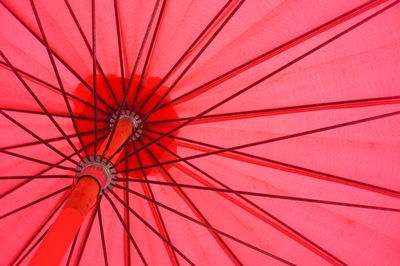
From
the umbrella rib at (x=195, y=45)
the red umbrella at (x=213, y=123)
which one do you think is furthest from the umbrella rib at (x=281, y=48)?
the umbrella rib at (x=195, y=45)

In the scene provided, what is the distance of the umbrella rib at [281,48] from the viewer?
12.2 feet

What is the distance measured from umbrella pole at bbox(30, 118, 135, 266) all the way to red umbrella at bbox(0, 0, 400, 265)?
0.06ft

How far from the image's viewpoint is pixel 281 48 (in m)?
4.08

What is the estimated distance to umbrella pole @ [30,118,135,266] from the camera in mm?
3160

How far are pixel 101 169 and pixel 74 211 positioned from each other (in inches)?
24.8

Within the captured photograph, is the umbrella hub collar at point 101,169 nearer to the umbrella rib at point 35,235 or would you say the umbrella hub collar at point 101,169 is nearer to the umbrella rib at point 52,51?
the umbrella rib at point 52,51

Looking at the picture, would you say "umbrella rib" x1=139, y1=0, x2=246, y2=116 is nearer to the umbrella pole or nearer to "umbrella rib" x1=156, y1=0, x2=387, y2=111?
"umbrella rib" x1=156, y1=0, x2=387, y2=111

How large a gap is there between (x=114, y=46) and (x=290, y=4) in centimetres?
196

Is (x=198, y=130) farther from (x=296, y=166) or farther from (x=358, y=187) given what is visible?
(x=358, y=187)

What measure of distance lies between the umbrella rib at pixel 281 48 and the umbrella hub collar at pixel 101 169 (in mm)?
879

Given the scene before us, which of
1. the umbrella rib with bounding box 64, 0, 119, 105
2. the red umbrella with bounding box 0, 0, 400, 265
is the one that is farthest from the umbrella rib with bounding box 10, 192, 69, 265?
the umbrella rib with bounding box 64, 0, 119, 105

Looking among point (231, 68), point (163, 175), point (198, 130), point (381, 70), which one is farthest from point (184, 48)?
point (381, 70)

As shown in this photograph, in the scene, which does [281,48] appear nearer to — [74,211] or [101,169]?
[101,169]

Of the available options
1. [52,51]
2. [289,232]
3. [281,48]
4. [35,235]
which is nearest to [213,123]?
[281,48]
